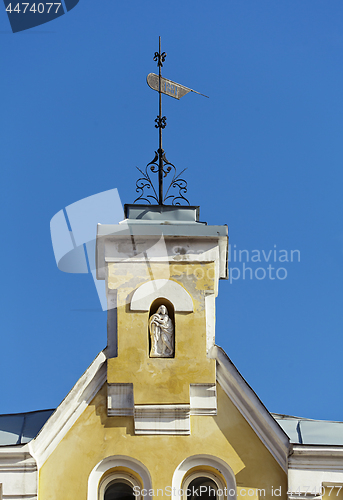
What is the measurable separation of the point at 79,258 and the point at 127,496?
4.67m

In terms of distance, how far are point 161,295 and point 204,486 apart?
3.14 m

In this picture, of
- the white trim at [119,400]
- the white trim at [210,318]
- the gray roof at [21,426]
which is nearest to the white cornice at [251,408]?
the white trim at [210,318]

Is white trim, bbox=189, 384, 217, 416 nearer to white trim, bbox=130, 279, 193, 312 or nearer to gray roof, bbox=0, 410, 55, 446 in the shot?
white trim, bbox=130, 279, 193, 312

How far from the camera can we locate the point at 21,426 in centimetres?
1320

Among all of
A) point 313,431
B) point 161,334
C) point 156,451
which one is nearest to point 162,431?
point 156,451

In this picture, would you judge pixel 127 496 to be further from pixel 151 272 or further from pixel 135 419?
pixel 151 272

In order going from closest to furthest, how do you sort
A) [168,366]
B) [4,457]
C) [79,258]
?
[4,457] → [168,366] → [79,258]

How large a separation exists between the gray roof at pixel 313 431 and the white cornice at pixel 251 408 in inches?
24.4

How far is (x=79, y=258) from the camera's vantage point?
14820 mm

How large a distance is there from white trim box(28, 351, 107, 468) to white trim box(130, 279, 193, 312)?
1034 millimetres

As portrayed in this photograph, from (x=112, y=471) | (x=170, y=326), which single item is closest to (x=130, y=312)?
(x=170, y=326)

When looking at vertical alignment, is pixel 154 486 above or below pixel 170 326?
below

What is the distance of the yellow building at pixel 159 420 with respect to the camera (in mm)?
12055

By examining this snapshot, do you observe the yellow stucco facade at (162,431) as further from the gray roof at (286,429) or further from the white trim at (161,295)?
the gray roof at (286,429)
